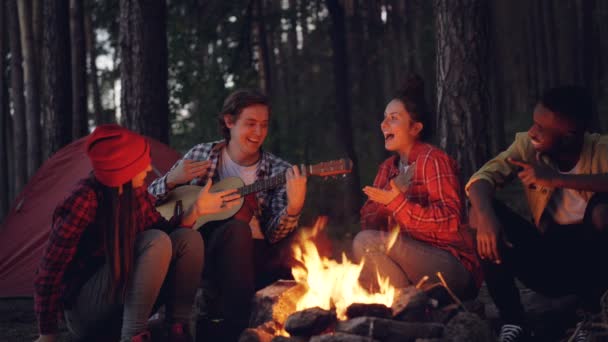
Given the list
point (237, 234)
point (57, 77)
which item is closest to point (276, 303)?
point (237, 234)

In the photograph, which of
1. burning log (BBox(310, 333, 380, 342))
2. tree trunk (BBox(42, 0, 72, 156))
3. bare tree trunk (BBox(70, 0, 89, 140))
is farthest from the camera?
bare tree trunk (BBox(70, 0, 89, 140))

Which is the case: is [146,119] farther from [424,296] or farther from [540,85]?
[540,85]

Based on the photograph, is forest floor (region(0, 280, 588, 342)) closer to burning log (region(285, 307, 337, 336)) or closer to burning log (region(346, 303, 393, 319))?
burning log (region(346, 303, 393, 319))

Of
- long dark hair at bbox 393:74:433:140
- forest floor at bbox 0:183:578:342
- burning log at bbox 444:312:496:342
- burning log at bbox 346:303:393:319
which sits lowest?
forest floor at bbox 0:183:578:342

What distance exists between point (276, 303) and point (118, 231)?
38.8 inches

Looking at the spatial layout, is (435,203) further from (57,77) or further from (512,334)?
Result: (57,77)

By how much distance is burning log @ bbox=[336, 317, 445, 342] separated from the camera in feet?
10.4

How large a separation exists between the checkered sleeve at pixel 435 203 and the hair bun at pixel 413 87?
0.41 meters

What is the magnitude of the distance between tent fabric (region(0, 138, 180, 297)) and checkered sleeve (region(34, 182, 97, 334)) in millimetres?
2533

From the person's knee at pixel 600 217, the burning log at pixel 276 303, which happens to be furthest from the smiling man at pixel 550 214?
the burning log at pixel 276 303

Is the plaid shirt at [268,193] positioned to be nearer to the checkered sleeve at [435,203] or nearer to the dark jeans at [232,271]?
the dark jeans at [232,271]

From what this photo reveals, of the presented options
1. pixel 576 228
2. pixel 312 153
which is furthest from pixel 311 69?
pixel 576 228

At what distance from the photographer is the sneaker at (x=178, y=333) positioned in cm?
371

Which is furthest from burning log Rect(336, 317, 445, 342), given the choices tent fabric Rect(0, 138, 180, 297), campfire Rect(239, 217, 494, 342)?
tent fabric Rect(0, 138, 180, 297)
